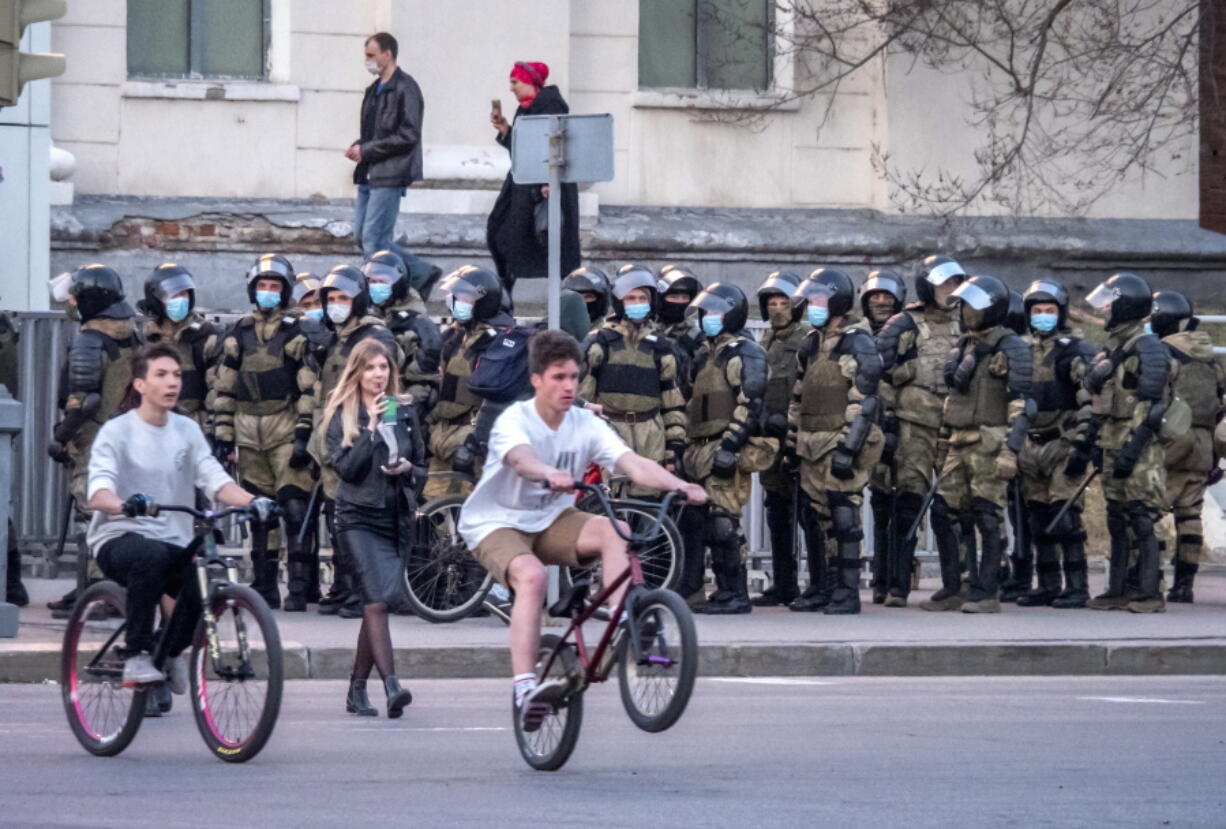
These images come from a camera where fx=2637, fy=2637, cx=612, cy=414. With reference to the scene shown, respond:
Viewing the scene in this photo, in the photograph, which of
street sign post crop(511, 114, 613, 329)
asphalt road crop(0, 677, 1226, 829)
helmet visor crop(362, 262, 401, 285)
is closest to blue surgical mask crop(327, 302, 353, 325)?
helmet visor crop(362, 262, 401, 285)

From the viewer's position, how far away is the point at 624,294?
52.0 ft

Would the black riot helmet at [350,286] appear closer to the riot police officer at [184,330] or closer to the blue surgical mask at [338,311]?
the blue surgical mask at [338,311]

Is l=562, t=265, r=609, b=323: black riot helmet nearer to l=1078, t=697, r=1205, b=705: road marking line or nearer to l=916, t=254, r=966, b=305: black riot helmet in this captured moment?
l=916, t=254, r=966, b=305: black riot helmet

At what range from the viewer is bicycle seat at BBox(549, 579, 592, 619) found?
9.59 metres

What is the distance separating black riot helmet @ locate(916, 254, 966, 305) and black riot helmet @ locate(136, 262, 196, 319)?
4.58 metres

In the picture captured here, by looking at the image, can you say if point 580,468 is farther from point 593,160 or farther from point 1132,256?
point 1132,256

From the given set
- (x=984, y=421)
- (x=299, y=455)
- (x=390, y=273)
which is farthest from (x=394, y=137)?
(x=984, y=421)

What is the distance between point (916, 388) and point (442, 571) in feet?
10.9

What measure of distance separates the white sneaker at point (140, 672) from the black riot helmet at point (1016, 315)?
8.01 meters

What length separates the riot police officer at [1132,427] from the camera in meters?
16.5

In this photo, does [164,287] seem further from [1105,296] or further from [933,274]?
[1105,296]

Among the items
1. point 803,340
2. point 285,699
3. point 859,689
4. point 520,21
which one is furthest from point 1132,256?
point 285,699

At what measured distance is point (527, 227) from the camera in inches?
719

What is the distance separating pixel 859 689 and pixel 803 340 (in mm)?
3610
